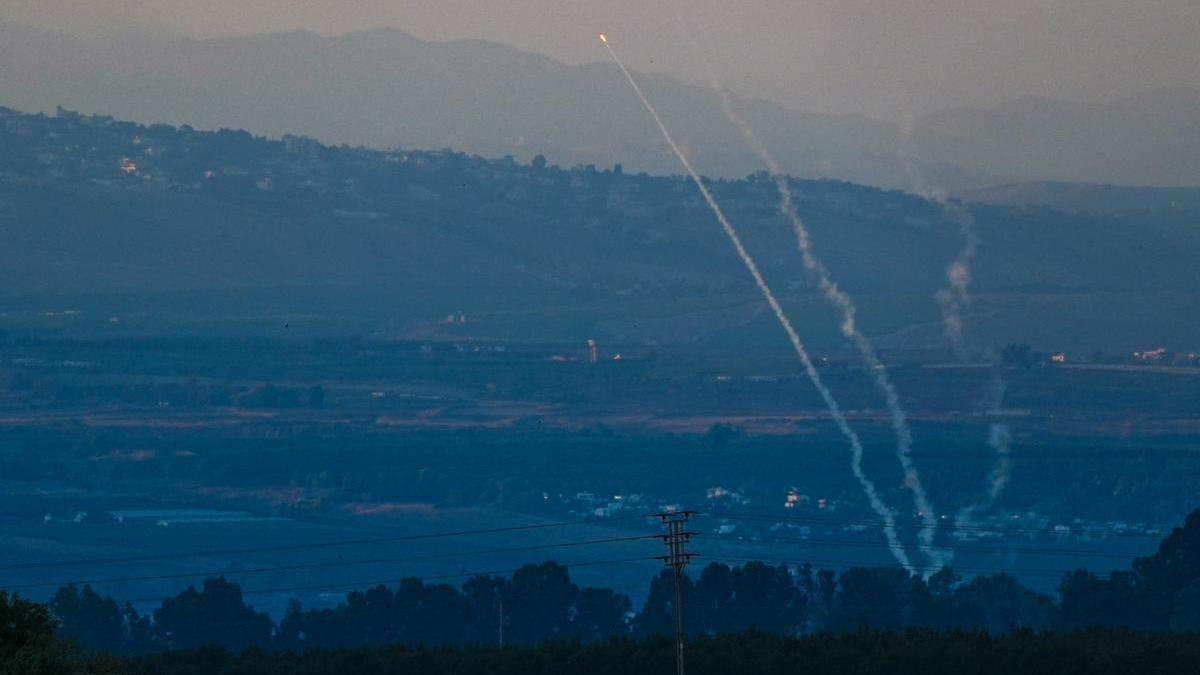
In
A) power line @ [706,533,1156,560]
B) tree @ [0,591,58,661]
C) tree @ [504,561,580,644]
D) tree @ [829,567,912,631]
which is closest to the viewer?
tree @ [0,591,58,661]

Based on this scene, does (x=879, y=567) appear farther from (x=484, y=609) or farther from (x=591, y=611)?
(x=484, y=609)

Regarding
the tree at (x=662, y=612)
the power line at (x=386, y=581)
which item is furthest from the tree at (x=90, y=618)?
the power line at (x=386, y=581)

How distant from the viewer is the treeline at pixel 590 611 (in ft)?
394

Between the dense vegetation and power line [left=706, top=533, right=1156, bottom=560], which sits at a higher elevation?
power line [left=706, top=533, right=1156, bottom=560]

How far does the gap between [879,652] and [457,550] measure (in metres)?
119

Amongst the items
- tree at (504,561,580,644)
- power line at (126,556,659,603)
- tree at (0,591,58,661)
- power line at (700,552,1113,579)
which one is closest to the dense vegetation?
tree at (504,561,580,644)

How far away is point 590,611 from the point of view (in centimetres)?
12550

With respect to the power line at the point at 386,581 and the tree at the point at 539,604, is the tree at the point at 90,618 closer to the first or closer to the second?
the tree at the point at 539,604

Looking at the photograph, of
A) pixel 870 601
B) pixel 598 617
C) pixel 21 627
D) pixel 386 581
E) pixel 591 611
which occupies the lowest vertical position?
pixel 21 627

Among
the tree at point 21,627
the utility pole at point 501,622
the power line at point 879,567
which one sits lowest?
the tree at point 21,627

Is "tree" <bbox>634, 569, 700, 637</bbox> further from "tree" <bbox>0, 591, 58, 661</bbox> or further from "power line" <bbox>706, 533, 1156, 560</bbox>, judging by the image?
"tree" <bbox>0, 591, 58, 661</bbox>

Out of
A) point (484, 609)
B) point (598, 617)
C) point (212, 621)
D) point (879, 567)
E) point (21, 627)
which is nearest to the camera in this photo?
point (21, 627)

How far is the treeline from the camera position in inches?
4732

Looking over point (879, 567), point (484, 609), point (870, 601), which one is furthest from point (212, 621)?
point (879, 567)
